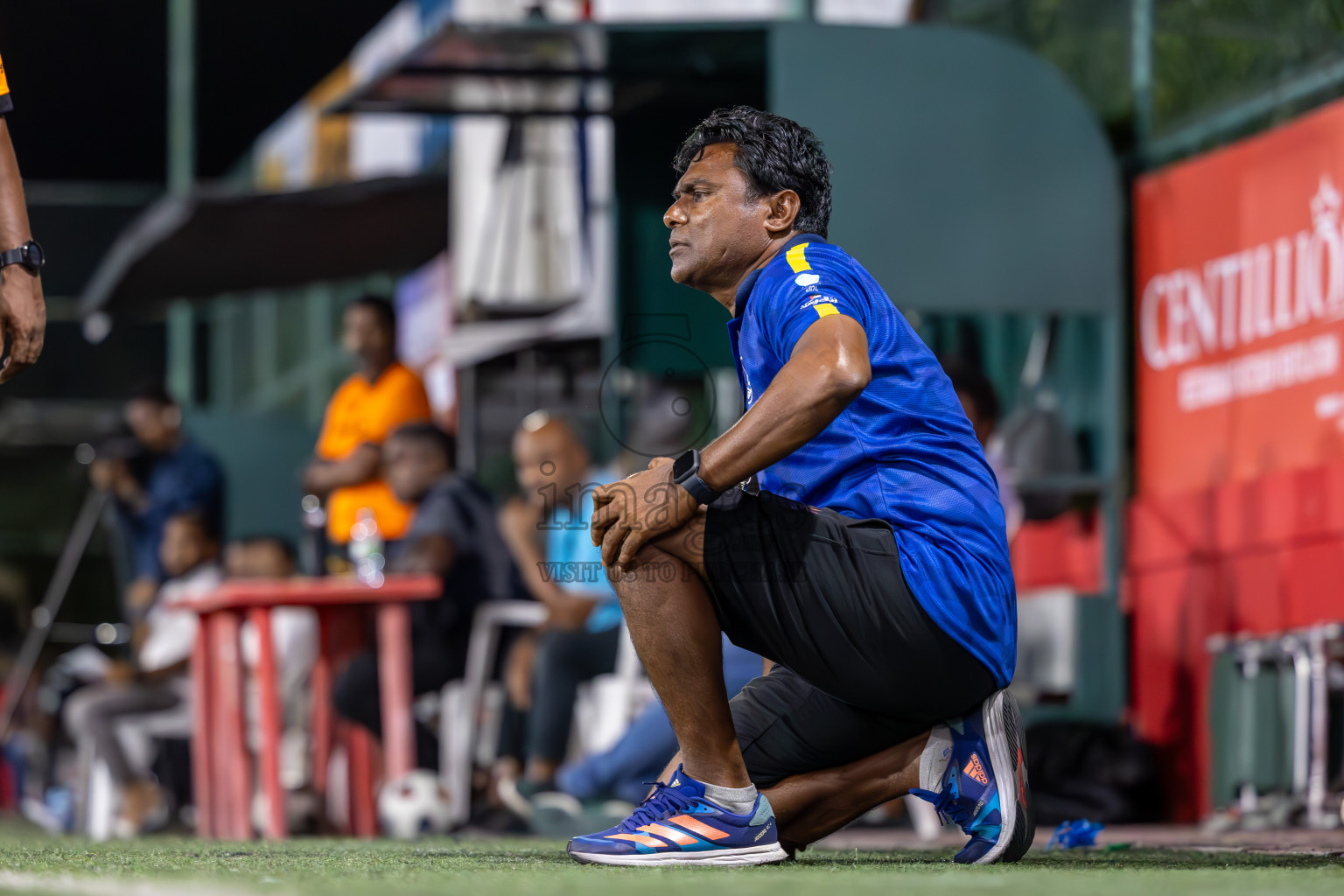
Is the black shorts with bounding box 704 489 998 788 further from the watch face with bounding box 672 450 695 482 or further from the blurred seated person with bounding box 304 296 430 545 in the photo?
the blurred seated person with bounding box 304 296 430 545

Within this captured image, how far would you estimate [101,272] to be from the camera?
1143 centimetres

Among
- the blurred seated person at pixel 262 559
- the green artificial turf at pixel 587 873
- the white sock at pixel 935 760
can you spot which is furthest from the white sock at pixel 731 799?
the blurred seated person at pixel 262 559

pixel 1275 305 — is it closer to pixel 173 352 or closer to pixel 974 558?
pixel 974 558

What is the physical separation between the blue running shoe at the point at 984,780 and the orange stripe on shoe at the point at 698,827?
0.48 meters

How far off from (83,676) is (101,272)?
2502 mm

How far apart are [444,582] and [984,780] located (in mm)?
4414

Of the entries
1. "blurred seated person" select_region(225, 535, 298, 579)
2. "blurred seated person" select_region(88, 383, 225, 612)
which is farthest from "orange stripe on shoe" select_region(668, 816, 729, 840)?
"blurred seated person" select_region(88, 383, 225, 612)

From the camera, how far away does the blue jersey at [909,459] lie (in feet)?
12.4

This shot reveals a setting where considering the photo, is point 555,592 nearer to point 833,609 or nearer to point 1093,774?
point 1093,774

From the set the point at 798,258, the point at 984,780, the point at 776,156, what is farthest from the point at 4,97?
the point at 984,780

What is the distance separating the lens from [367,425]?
886cm

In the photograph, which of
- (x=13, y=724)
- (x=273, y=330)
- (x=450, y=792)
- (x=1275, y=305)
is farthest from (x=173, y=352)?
(x=1275, y=305)

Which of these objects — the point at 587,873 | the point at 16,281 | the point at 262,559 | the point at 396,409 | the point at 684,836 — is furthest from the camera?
the point at 262,559

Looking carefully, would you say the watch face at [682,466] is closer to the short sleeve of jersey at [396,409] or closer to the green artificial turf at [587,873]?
the green artificial turf at [587,873]
